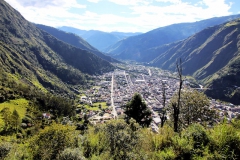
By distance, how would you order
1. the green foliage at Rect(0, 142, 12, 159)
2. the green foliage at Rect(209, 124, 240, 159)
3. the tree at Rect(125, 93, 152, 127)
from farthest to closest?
1. the tree at Rect(125, 93, 152, 127)
2. the green foliage at Rect(0, 142, 12, 159)
3. the green foliage at Rect(209, 124, 240, 159)

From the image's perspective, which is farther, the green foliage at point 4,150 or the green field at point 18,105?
the green field at point 18,105

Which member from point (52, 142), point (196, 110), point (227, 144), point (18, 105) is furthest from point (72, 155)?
point (18, 105)

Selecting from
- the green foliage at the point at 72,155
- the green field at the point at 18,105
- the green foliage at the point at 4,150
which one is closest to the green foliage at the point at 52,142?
the green foliage at the point at 4,150

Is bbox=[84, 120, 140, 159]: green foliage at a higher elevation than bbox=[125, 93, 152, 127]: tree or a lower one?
higher

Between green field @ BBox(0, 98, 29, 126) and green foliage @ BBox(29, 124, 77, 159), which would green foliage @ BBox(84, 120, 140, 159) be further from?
green field @ BBox(0, 98, 29, 126)

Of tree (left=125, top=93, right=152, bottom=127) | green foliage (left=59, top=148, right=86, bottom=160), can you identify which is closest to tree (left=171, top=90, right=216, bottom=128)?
tree (left=125, top=93, right=152, bottom=127)

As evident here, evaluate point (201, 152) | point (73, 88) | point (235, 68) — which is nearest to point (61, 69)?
point (73, 88)

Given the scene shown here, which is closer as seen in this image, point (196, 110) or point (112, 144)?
point (112, 144)

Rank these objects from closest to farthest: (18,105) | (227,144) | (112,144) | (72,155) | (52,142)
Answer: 1. (227,144)
2. (72,155)
3. (112,144)
4. (52,142)
5. (18,105)

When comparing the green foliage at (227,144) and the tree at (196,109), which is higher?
the green foliage at (227,144)

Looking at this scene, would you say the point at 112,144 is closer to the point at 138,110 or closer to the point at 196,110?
the point at 196,110

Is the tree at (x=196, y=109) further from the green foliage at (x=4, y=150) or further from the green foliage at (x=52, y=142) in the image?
the green foliage at (x=4, y=150)

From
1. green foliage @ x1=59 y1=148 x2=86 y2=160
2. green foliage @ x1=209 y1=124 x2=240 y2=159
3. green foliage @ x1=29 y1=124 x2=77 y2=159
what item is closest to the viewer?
green foliage @ x1=209 y1=124 x2=240 y2=159

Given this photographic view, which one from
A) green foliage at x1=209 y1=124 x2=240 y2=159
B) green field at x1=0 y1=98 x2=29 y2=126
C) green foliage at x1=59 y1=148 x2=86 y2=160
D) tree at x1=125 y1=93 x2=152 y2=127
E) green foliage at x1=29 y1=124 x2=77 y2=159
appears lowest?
green field at x1=0 y1=98 x2=29 y2=126
